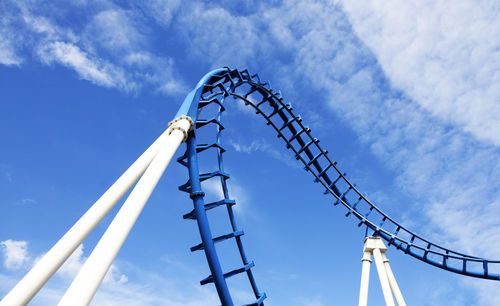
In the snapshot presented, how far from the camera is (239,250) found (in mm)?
7422

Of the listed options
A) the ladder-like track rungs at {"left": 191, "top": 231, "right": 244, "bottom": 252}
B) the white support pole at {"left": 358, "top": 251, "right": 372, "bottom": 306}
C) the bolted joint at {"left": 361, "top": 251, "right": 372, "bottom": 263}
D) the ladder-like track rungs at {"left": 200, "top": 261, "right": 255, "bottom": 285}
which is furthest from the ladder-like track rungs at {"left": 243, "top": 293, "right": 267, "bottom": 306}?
the bolted joint at {"left": 361, "top": 251, "right": 372, "bottom": 263}

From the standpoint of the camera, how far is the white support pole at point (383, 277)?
343 inches

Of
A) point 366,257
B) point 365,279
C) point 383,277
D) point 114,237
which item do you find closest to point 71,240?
point 114,237

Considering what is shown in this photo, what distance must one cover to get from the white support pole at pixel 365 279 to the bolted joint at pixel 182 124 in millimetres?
6058

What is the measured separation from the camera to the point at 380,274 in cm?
930

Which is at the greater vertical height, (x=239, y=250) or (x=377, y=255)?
(x=377, y=255)

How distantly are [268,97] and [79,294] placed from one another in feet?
29.7

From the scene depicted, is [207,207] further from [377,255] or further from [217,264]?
[377,255]

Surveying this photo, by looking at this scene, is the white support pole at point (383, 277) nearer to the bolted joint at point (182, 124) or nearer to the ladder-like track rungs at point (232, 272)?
the ladder-like track rungs at point (232, 272)

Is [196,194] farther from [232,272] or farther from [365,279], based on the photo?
[365,279]

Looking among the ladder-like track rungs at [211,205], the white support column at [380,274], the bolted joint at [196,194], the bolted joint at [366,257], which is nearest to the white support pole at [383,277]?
the white support column at [380,274]

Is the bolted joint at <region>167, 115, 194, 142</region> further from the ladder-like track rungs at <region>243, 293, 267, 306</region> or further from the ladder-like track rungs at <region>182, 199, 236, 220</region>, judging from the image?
the ladder-like track rungs at <region>243, 293, 267, 306</region>

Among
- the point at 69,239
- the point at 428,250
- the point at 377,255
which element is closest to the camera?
the point at 69,239

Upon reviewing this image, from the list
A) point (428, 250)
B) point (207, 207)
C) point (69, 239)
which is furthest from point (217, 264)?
point (428, 250)
